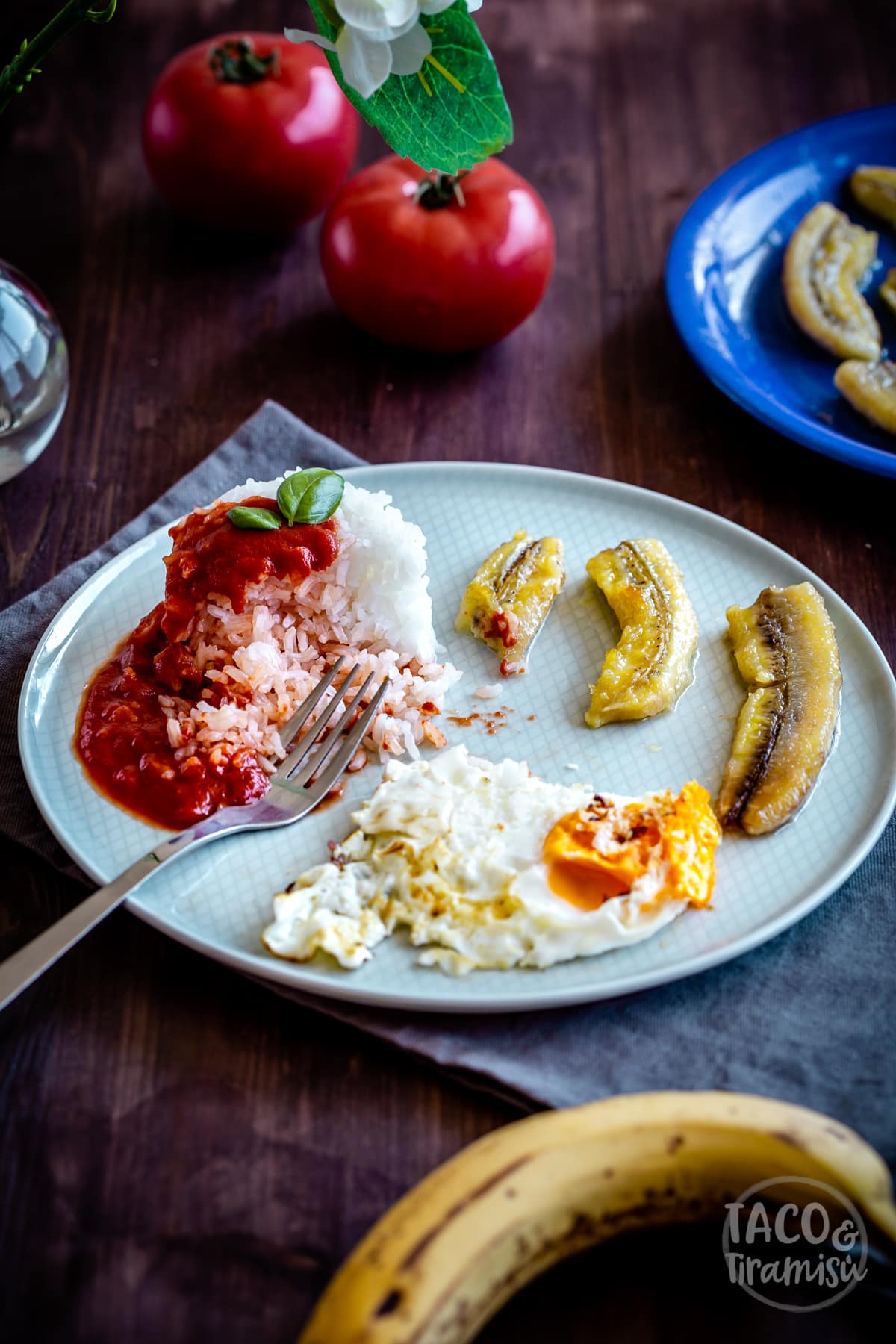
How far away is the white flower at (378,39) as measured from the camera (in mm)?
2500

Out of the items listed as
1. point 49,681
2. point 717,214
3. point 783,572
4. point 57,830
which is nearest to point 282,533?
point 49,681

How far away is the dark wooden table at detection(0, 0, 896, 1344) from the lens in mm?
2135

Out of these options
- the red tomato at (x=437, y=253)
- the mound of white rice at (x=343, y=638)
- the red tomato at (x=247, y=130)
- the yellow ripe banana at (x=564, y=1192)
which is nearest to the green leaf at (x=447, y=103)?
the red tomato at (x=437, y=253)

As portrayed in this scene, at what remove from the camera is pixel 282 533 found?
9.93ft

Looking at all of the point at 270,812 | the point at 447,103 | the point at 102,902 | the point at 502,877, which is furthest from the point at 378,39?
the point at 102,902

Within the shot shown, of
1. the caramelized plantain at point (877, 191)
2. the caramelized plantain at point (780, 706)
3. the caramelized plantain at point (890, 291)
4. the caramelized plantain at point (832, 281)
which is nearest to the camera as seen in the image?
the caramelized plantain at point (780, 706)

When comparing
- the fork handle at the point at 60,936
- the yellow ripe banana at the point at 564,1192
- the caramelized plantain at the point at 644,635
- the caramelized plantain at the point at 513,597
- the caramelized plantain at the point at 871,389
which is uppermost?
the fork handle at the point at 60,936

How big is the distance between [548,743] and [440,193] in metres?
2.15

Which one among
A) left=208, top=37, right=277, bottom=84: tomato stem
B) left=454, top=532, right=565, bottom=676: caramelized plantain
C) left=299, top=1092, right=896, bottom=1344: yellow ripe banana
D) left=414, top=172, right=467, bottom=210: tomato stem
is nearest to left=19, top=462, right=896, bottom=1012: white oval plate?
left=454, top=532, right=565, bottom=676: caramelized plantain

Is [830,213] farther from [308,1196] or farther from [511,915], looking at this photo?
[308,1196]

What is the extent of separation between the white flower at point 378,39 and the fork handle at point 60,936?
184 cm

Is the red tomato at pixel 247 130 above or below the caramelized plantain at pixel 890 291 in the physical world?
above

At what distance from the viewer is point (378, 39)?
2.55 meters

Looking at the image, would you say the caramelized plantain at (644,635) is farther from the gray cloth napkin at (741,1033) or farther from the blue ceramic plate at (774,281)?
the blue ceramic plate at (774,281)
